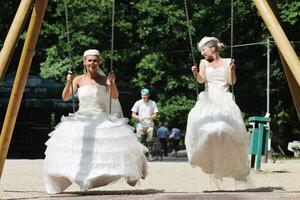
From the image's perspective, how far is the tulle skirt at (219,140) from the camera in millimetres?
11023

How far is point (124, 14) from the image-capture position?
109 feet

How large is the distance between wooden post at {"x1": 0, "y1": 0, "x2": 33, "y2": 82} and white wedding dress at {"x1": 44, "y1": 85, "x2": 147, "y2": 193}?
1.47 meters

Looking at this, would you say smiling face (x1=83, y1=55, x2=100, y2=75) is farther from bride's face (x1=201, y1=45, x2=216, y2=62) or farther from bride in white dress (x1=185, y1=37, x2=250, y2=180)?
bride's face (x1=201, y1=45, x2=216, y2=62)

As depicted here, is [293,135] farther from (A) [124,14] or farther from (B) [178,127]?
(A) [124,14]

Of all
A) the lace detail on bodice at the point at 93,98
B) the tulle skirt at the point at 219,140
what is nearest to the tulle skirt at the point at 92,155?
the lace detail on bodice at the point at 93,98

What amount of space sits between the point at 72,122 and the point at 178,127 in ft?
88.9

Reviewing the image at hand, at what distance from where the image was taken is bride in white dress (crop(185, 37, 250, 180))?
36.2ft

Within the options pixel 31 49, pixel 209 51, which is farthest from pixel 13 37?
pixel 209 51

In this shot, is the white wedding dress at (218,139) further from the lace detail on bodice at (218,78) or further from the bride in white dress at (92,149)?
the bride in white dress at (92,149)

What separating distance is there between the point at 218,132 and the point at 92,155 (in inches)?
65.0

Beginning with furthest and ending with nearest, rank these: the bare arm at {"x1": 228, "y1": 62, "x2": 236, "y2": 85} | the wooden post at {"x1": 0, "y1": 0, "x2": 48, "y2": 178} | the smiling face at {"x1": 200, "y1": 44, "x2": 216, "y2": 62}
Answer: the smiling face at {"x1": 200, "y1": 44, "x2": 216, "y2": 62} < the bare arm at {"x1": 228, "y1": 62, "x2": 236, "y2": 85} < the wooden post at {"x1": 0, "y1": 0, "x2": 48, "y2": 178}

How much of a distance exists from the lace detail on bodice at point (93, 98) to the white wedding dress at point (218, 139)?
3.94 feet

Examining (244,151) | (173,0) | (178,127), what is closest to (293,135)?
(178,127)

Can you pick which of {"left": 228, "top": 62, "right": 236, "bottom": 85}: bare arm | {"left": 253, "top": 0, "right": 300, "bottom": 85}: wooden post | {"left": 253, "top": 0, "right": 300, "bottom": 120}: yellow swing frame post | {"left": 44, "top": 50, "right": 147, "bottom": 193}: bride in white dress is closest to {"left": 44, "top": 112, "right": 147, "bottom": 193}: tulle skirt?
{"left": 44, "top": 50, "right": 147, "bottom": 193}: bride in white dress
